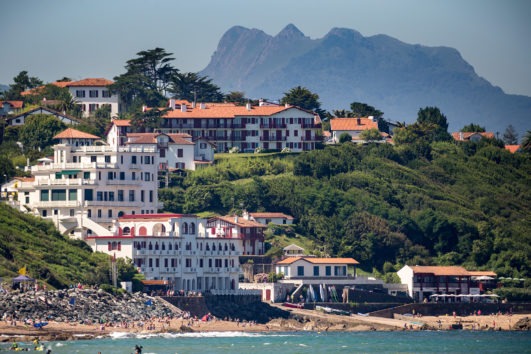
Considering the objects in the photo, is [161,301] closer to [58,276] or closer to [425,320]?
[58,276]

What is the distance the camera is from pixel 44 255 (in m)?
120

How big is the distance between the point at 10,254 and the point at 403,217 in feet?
185

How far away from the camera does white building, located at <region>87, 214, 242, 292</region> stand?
125688 mm

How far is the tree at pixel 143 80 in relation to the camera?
183875mm

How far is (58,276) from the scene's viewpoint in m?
116

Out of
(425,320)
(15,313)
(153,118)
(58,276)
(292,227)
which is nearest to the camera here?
(15,313)

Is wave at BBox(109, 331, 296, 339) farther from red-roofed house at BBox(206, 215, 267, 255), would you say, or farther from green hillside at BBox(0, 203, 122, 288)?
red-roofed house at BBox(206, 215, 267, 255)

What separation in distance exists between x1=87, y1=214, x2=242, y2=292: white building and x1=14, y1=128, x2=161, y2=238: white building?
5.11 m

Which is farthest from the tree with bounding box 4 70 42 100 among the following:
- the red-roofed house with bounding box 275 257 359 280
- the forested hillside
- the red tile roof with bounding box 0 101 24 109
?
the red-roofed house with bounding box 275 257 359 280

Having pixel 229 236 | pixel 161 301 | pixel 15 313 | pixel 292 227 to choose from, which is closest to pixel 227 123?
pixel 292 227

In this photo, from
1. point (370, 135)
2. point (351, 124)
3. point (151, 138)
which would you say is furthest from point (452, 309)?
point (351, 124)

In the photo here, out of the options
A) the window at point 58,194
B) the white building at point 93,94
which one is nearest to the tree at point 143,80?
the white building at point 93,94

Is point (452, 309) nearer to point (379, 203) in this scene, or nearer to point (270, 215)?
point (270, 215)

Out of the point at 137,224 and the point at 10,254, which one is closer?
the point at 10,254
